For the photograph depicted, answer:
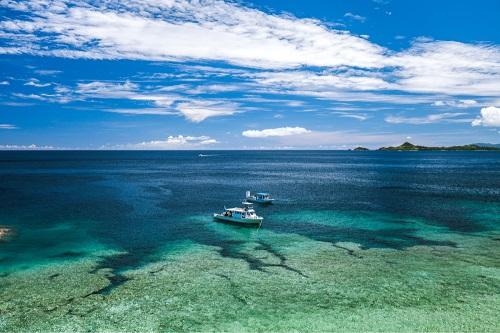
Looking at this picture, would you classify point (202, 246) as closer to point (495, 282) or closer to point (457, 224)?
point (495, 282)

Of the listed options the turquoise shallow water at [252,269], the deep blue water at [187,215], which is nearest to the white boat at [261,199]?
the deep blue water at [187,215]

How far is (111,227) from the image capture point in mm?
63750

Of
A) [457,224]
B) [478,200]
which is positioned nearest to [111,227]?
[457,224]

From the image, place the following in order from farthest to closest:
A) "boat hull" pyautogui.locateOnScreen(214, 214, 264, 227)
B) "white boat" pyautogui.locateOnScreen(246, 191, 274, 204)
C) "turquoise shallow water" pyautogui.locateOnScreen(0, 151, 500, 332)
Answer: "white boat" pyautogui.locateOnScreen(246, 191, 274, 204) → "boat hull" pyautogui.locateOnScreen(214, 214, 264, 227) → "turquoise shallow water" pyautogui.locateOnScreen(0, 151, 500, 332)

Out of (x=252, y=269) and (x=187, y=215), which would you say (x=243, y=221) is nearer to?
(x=187, y=215)

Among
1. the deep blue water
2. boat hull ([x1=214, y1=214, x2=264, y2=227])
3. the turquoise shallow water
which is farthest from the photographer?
boat hull ([x1=214, y1=214, x2=264, y2=227])

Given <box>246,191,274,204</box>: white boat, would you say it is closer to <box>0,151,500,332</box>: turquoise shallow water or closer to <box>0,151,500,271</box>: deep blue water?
<box>0,151,500,271</box>: deep blue water

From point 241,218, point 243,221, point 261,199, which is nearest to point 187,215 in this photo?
point 241,218

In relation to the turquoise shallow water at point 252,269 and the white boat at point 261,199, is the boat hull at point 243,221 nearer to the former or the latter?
the turquoise shallow water at point 252,269

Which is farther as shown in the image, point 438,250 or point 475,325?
point 438,250

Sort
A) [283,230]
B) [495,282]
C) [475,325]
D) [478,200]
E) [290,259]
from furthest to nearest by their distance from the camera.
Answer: [478,200] → [283,230] → [290,259] → [495,282] → [475,325]

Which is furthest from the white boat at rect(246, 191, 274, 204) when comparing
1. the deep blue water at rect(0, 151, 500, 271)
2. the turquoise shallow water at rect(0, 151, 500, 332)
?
the turquoise shallow water at rect(0, 151, 500, 332)

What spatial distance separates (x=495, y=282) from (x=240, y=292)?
2414 centimetres

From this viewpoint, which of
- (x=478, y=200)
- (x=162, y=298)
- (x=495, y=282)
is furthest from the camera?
(x=478, y=200)
